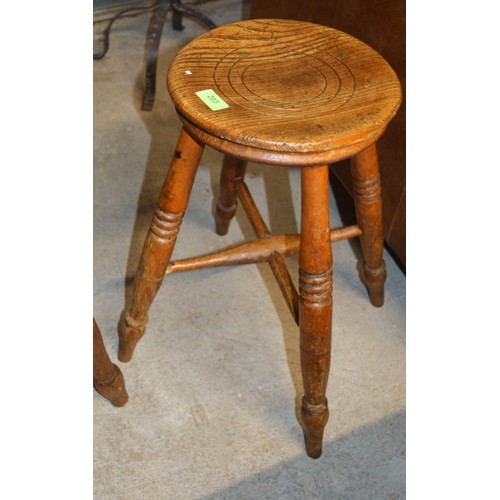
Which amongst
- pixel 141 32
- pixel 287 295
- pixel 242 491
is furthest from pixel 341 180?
pixel 141 32

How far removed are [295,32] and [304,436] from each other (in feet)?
2.49

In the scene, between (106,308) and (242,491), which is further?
(106,308)

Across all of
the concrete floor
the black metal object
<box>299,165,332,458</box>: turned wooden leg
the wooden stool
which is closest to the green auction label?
the wooden stool

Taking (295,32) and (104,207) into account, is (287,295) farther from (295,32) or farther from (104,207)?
(104,207)

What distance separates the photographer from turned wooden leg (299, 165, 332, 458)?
1.21m

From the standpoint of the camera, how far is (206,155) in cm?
218

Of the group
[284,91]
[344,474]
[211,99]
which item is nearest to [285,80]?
[284,91]

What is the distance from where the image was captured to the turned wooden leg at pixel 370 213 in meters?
1.43

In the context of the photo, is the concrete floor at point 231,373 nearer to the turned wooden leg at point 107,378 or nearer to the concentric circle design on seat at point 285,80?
the turned wooden leg at point 107,378

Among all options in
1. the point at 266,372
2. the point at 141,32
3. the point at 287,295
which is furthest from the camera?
the point at 141,32

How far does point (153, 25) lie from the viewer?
2.44 meters

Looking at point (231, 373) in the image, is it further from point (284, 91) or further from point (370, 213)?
point (284, 91)

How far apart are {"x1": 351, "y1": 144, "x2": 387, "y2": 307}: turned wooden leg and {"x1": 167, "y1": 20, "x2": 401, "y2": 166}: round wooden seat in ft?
0.52

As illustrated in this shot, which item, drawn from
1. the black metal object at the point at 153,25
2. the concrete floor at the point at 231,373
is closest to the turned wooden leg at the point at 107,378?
the concrete floor at the point at 231,373
